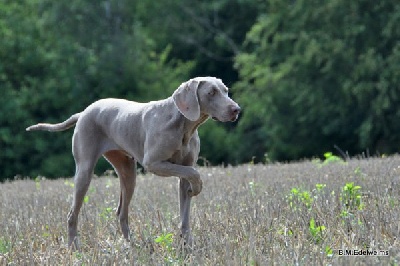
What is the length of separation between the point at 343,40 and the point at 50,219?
74.4 feet

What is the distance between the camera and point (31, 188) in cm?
1509

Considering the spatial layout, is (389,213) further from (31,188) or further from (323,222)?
(31,188)

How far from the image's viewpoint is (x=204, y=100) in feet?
25.6

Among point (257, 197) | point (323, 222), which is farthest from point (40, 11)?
point (323, 222)

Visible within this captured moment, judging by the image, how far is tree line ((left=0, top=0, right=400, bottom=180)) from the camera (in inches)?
1196

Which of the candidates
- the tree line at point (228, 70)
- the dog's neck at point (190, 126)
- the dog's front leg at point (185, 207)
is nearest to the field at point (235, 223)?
the dog's front leg at point (185, 207)

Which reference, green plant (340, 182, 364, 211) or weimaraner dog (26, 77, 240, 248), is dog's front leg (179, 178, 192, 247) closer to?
weimaraner dog (26, 77, 240, 248)

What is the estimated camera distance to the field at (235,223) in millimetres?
6594

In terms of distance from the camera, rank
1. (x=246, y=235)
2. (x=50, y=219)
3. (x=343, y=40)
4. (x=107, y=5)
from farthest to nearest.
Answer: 1. (x=107, y=5)
2. (x=343, y=40)
3. (x=50, y=219)
4. (x=246, y=235)

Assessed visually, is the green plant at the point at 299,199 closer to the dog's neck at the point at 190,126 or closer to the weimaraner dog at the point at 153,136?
the weimaraner dog at the point at 153,136

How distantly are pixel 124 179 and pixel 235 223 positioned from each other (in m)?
1.39

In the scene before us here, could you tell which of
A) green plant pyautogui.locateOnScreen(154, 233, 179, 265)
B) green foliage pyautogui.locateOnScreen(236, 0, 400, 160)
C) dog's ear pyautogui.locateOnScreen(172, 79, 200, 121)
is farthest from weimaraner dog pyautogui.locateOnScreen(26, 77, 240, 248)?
green foliage pyautogui.locateOnScreen(236, 0, 400, 160)

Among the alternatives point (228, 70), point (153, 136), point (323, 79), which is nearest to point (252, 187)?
point (153, 136)

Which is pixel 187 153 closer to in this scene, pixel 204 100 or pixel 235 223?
pixel 204 100
